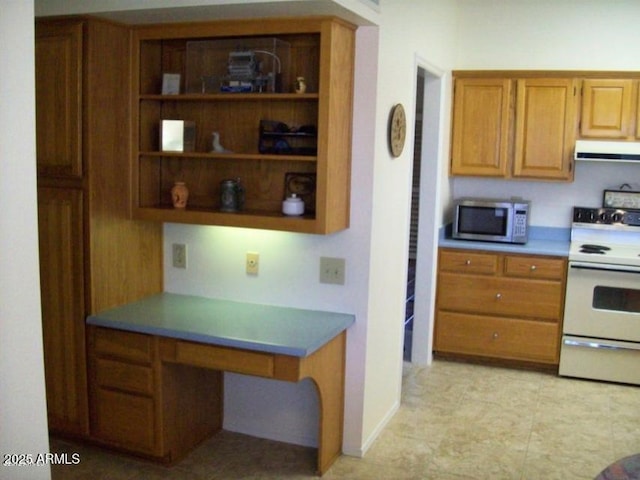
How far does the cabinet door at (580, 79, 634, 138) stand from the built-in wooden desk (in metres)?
2.59

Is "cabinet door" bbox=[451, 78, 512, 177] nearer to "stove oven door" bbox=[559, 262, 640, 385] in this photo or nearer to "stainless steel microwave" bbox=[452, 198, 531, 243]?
"stainless steel microwave" bbox=[452, 198, 531, 243]

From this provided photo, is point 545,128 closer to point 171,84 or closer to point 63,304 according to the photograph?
point 171,84

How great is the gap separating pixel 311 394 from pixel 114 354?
3.31ft

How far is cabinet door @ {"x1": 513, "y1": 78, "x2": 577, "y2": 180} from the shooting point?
4.82 meters

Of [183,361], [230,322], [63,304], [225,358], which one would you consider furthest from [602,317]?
[63,304]

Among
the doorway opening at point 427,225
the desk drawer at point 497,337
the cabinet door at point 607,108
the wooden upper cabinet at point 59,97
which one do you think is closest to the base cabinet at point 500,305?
the desk drawer at point 497,337

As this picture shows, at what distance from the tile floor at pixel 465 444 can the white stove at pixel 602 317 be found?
0.41 ft

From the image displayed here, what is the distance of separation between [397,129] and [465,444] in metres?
1.72

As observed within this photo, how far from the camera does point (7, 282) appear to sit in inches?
55.4

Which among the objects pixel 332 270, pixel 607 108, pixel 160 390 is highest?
pixel 607 108

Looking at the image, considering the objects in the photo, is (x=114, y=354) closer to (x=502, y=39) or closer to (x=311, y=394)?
(x=311, y=394)

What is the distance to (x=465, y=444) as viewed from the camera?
143 inches

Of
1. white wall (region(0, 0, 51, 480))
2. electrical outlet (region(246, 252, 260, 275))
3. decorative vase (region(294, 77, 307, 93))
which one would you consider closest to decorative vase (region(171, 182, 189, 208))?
electrical outlet (region(246, 252, 260, 275))

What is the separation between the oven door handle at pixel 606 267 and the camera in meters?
4.47
